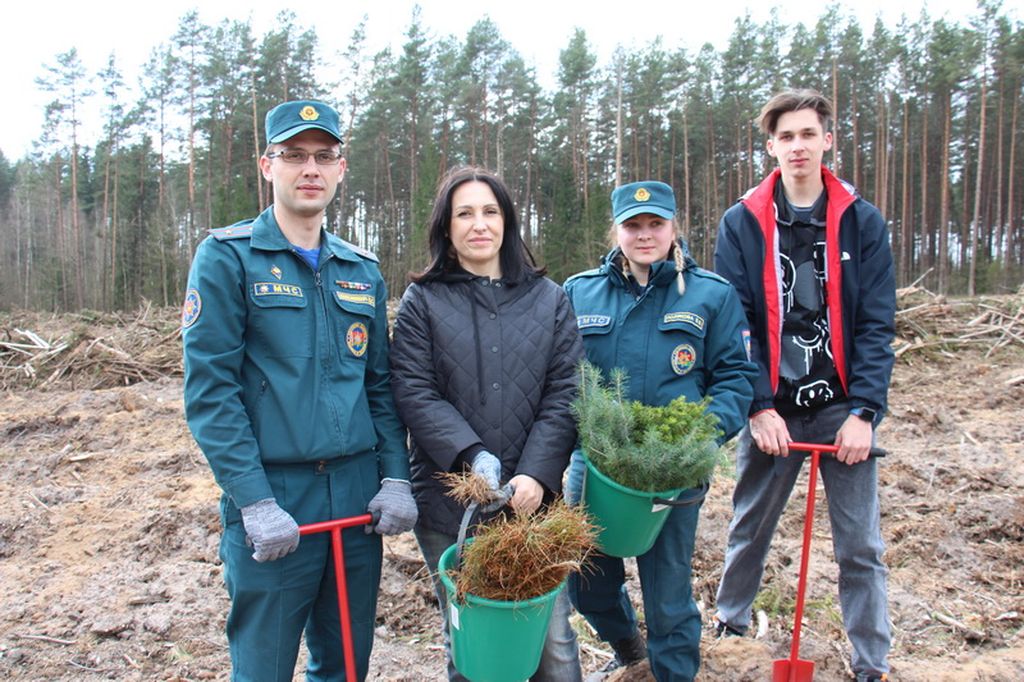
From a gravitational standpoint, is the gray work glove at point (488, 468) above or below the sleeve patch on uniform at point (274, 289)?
below

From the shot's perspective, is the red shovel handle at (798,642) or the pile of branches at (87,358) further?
the pile of branches at (87,358)

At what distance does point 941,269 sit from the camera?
3141cm

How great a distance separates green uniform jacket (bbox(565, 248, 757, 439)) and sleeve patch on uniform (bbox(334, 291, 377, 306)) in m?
0.93

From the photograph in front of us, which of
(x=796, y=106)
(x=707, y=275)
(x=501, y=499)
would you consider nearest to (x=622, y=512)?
(x=501, y=499)

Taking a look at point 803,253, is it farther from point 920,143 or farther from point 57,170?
point 57,170

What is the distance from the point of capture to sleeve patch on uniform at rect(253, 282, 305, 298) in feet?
7.41

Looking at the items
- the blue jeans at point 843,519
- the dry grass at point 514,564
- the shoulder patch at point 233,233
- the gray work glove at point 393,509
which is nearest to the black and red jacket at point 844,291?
the blue jeans at point 843,519

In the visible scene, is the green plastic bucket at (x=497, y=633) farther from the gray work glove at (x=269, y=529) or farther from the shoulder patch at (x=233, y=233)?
the shoulder patch at (x=233, y=233)

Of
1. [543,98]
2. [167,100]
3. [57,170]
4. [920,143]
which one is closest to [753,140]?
[920,143]

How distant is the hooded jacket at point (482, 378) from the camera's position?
95.7 inches

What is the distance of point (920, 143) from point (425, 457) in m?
34.1

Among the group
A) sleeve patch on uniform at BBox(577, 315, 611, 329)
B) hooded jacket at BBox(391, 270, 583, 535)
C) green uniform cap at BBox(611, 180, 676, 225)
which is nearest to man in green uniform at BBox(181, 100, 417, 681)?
hooded jacket at BBox(391, 270, 583, 535)

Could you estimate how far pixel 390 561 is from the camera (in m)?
4.69

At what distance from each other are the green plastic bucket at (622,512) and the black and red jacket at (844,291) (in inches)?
36.3
